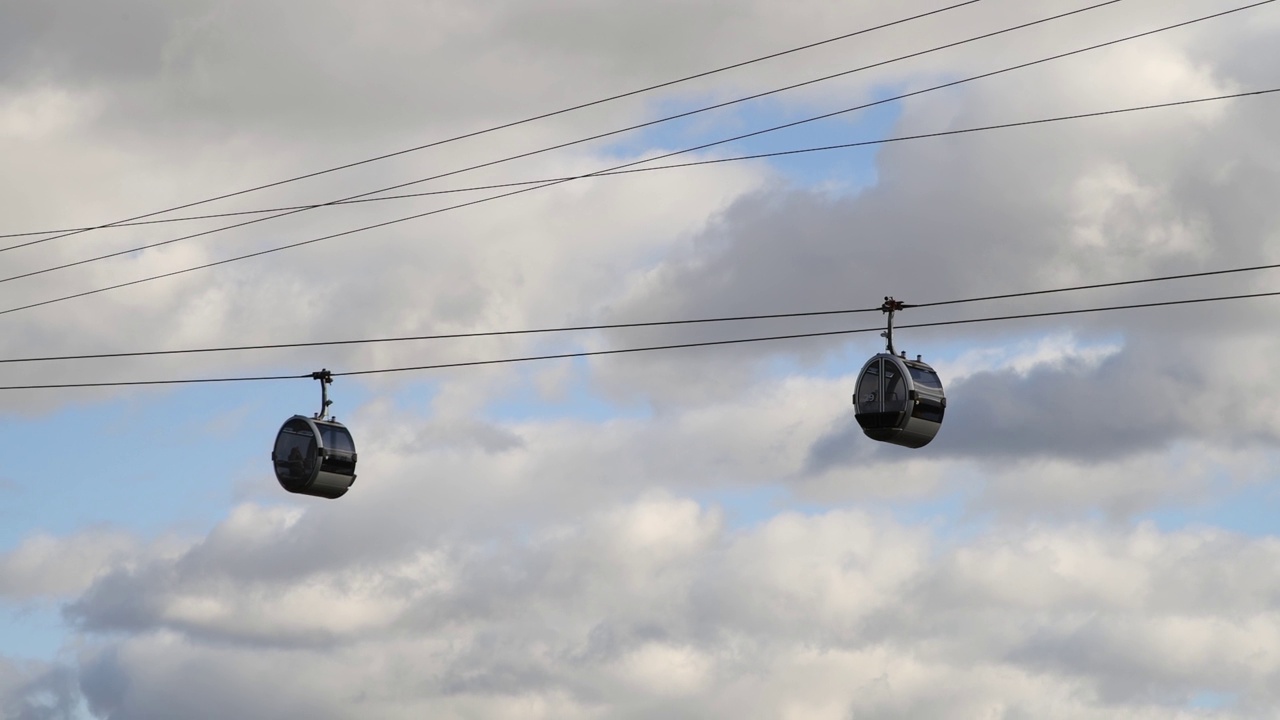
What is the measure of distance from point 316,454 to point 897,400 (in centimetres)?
1411

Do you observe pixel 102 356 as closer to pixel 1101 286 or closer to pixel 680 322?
pixel 680 322

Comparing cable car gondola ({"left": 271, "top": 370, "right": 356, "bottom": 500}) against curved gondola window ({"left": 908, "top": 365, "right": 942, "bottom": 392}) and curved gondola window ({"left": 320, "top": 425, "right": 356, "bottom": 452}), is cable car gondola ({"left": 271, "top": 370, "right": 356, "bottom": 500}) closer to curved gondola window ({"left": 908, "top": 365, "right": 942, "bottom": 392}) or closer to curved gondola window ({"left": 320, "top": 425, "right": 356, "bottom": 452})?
curved gondola window ({"left": 320, "top": 425, "right": 356, "bottom": 452})

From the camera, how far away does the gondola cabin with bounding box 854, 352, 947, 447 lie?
42.3 metres

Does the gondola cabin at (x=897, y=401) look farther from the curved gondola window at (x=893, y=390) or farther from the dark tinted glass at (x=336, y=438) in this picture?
the dark tinted glass at (x=336, y=438)

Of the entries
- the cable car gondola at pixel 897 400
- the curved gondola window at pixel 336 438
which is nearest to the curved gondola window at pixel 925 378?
the cable car gondola at pixel 897 400

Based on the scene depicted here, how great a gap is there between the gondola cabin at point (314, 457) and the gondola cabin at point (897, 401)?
503 inches

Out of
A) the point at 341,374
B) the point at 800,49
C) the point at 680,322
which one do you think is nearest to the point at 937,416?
the point at 680,322

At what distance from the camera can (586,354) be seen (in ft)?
149

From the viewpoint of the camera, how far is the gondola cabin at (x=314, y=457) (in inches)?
1832

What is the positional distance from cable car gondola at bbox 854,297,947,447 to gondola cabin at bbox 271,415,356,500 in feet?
41.9

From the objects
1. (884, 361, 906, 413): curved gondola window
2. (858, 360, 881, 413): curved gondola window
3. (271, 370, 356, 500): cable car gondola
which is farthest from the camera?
(271, 370, 356, 500): cable car gondola

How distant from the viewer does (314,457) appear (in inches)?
1829

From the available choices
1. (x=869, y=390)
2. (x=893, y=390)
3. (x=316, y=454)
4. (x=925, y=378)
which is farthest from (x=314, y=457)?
(x=925, y=378)

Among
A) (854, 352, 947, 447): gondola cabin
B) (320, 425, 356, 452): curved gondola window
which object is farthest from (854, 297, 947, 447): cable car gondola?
(320, 425, 356, 452): curved gondola window
